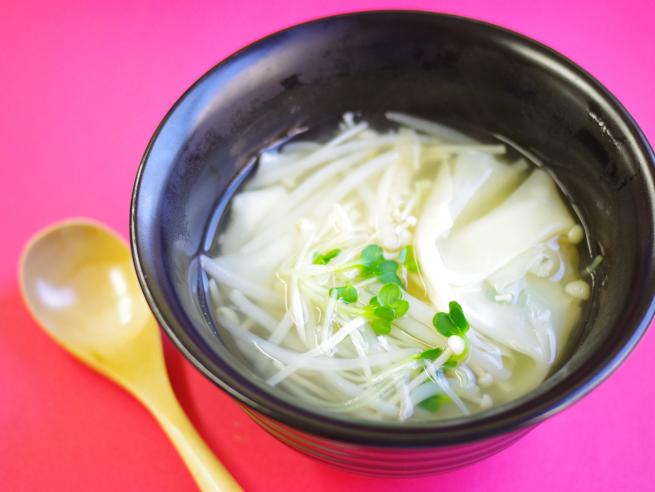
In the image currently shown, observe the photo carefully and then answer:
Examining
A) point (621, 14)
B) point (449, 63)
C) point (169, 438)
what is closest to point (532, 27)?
point (621, 14)

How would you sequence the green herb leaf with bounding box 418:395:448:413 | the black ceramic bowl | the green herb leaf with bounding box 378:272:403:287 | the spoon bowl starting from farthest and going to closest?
the spoon bowl, the green herb leaf with bounding box 378:272:403:287, the green herb leaf with bounding box 418:395:448:413, the black ceramic bowl

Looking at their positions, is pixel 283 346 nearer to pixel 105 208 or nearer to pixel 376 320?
pixel 376 320

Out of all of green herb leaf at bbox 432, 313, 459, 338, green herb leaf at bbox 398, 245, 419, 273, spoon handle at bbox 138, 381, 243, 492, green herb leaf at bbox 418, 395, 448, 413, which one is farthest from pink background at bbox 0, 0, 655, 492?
green herb leaf at bbox 398, 245, 419, 273

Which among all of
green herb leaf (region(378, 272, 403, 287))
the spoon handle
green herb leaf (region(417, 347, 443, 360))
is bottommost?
the spoon handle

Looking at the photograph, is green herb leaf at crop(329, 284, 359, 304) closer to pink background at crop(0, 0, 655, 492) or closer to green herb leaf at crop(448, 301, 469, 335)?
green herb leaf at crop(448, 301, 469, 335)

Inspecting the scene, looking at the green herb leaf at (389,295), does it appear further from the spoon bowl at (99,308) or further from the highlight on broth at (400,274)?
the spoon bowl at (99,308)

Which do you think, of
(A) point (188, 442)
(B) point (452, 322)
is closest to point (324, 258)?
(B) point (452, 322)

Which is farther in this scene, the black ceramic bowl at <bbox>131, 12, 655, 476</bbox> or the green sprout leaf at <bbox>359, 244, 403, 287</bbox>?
the green sprout leaf at <bbox>359, 244, 403, 287</bbox>
